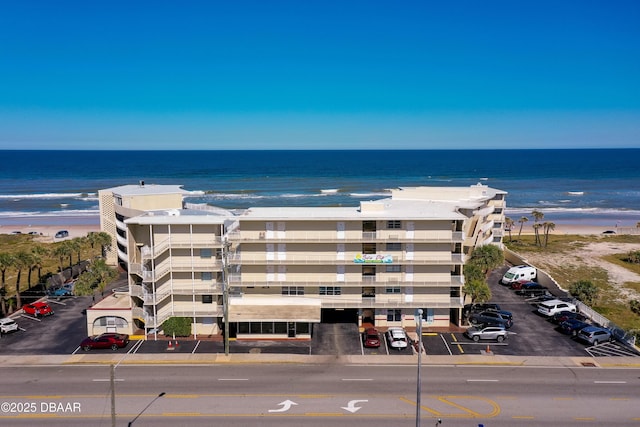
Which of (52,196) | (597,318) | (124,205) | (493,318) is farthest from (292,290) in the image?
(52,196)

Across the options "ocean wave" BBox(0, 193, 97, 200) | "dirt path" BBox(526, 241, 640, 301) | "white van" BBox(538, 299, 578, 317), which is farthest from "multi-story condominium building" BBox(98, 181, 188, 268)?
"ocean wave" BBox(0, 193, 97, 200)

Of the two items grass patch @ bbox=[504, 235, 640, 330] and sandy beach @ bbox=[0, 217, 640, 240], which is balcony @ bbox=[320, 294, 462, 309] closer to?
grass patch @ bbox=[504, 235, 640, 330]

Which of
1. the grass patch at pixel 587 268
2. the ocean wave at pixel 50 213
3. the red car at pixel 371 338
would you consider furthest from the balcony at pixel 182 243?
the ocean wave at pixel 50 213

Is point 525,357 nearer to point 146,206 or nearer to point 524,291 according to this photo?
point 524,291

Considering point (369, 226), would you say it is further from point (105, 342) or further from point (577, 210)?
point (577, 210)

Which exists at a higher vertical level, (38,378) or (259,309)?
(259,309)

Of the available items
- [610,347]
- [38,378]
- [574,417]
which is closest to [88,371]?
[38,378]
